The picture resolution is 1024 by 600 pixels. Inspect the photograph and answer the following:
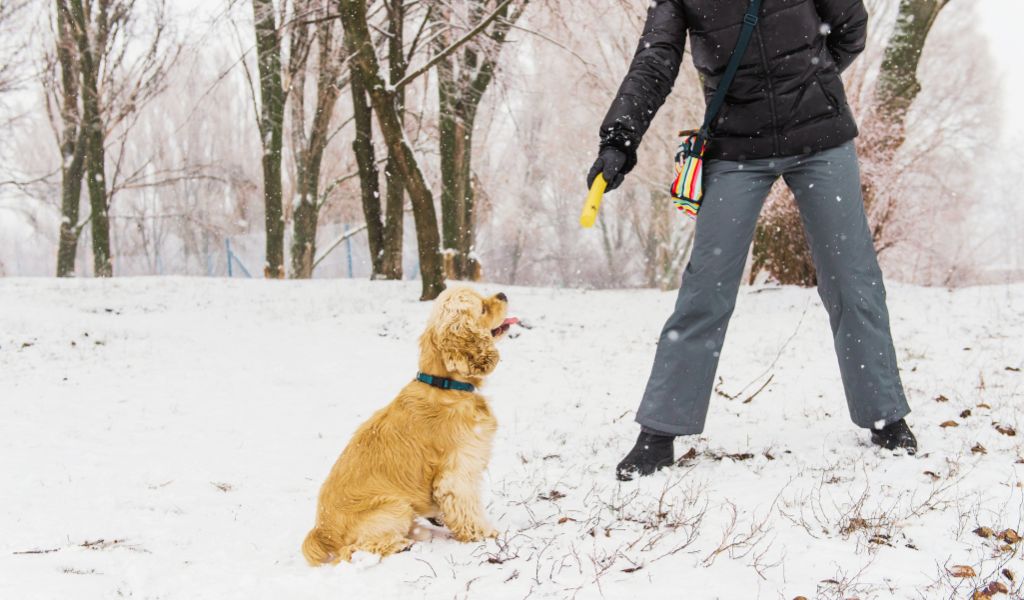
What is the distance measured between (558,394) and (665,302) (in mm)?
4816

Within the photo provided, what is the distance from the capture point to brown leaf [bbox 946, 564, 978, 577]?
2.09 m

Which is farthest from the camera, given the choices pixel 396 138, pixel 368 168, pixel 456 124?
pixel 456 124

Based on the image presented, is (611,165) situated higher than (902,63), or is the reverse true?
(902,63)

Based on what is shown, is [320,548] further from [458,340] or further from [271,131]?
[271,131]

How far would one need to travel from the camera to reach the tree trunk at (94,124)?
639 inches

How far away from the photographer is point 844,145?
327cm

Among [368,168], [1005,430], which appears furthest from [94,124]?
[1005,430]

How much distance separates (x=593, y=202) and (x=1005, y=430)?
2583 millimetres

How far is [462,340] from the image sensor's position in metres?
2.88

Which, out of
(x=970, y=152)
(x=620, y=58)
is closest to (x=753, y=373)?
(x=620, y=58)

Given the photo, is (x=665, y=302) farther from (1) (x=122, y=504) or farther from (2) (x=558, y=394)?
(1) (x=122, y=504)

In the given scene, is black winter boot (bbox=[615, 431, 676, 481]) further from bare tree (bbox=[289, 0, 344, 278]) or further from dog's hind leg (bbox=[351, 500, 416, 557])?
bare tree (bbox=[289, 0, 344, 278])

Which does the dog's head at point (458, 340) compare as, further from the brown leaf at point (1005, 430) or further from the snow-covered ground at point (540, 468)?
the brown leaf at point (1005, 430)

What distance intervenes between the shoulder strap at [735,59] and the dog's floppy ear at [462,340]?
148cm
